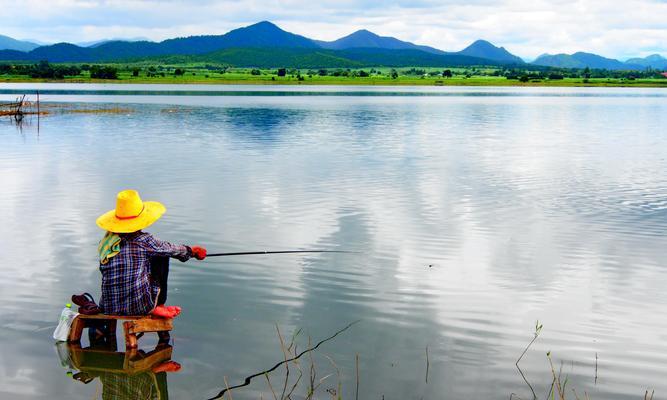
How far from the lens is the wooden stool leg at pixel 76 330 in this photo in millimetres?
8539

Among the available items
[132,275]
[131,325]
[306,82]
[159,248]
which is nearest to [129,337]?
[131,325]

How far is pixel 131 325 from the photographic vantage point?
816 centimetres

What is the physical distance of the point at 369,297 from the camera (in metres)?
10.8

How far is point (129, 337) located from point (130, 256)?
0.98 meters

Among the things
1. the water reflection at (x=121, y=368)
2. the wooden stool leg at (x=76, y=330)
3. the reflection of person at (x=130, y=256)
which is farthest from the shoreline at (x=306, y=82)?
the reflection of person at (x=130, y=256)

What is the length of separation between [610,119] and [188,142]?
36.2 metres

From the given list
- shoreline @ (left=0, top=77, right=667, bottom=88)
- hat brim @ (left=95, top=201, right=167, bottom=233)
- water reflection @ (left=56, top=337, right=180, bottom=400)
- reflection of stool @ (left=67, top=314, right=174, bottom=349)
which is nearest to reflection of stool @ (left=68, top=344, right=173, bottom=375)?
water reflection @ (left=56, top=337, right=180, bottom=400)

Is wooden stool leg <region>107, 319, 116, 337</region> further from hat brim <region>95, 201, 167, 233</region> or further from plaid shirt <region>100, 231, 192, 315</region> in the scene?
hat brim <region>95, 201, 167, 233</region>

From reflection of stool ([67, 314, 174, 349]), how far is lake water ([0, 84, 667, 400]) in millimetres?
394

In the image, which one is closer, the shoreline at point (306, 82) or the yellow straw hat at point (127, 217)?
the yellow straw hat at point (127, 217)

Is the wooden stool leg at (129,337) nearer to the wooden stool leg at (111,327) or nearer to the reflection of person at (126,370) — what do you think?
the reflection of person at (126,370)

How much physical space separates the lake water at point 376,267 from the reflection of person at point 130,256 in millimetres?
770

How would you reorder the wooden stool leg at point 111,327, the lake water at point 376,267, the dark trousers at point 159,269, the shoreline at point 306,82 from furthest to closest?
the shoreline at point 306,82, the wooden stool leg at point 111,327, the dark trousers at point 159,269, the lake water at point 376,267

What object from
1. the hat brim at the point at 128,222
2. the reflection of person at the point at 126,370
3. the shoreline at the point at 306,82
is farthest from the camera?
the shoreline at the point at 306,82
